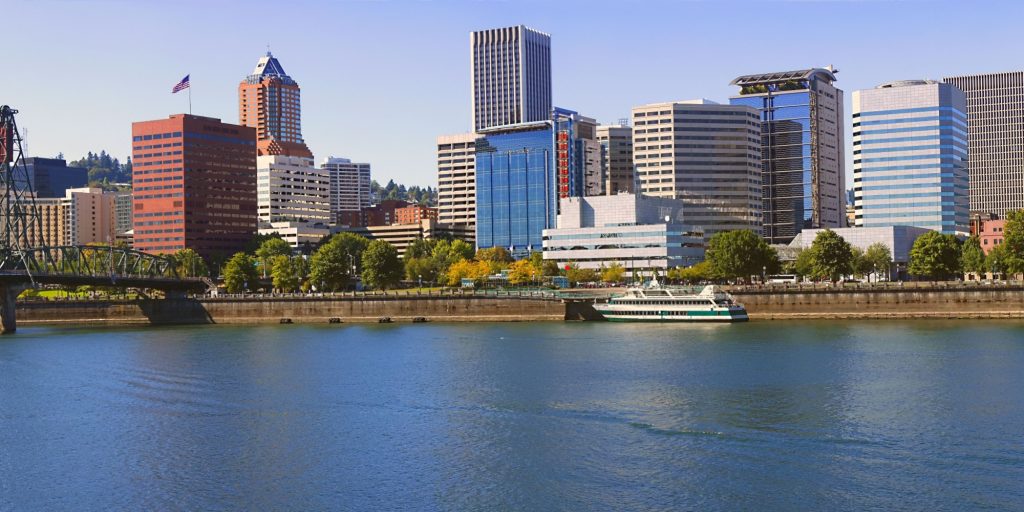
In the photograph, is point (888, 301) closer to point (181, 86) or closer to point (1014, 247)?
point (1014, 247)

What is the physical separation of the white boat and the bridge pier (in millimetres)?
79844

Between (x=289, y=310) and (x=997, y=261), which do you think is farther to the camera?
(x=289, y=310)

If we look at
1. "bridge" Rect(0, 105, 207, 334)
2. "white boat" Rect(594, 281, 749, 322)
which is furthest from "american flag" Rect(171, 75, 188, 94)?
"white boat" Rect(594, 281, 749, 322)

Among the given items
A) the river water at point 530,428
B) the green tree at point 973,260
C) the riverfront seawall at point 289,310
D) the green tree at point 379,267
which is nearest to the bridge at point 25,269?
the riverfront seawall at point 289,310

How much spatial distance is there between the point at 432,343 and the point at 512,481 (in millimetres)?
65837

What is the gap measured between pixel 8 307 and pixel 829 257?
397ft

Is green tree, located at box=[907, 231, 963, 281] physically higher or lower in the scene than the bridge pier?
higher

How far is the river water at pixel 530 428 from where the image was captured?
1962 inches

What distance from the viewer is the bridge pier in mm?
150375

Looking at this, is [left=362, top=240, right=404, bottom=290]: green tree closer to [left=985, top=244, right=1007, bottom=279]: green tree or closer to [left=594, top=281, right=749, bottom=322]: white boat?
[left=594, top=281, right=749, bottom=322]: white boat

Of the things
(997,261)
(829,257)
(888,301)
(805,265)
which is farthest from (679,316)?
(997,261)

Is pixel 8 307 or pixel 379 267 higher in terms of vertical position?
pixel 379 267

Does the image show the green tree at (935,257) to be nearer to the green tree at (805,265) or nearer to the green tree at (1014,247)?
the green tree at (1014,247)

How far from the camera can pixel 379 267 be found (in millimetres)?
193500
